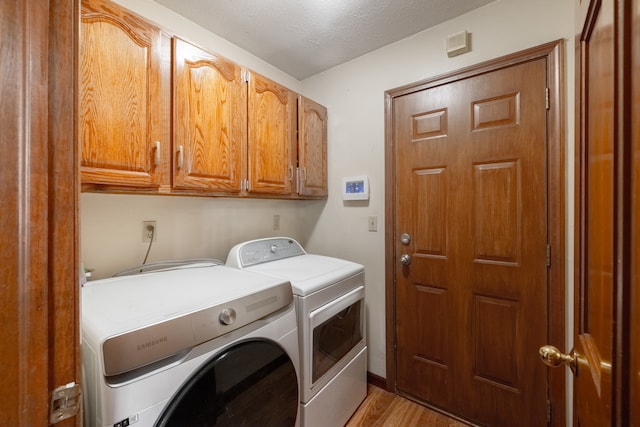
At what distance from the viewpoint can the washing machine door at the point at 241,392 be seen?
80cm

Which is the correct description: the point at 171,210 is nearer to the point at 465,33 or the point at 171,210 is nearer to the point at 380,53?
the point at 380,53

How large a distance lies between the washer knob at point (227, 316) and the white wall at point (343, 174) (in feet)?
2.80

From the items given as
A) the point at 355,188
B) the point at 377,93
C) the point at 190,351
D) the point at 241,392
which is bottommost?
the point at 241,392

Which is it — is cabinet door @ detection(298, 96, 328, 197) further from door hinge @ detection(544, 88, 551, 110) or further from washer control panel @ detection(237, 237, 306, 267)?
door hinge @ detection(544, 88, 551, 110)

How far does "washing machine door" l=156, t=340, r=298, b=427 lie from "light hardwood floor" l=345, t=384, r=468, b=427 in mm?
701

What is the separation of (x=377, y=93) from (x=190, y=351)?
188 cm

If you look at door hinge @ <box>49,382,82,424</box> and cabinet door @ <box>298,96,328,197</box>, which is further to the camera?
cabinet door @ <box>298,96,328,197</box>

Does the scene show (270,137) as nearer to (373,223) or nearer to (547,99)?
(373,223)

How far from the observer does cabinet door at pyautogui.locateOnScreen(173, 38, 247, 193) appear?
1257 millimetres

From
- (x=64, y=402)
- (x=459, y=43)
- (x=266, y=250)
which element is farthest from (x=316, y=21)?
(x=64, y=402)

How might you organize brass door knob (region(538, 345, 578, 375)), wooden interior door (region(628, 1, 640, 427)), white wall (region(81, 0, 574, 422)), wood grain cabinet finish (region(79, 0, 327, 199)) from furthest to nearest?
white wall (region(81, 0, 574, 422))
wood grain cabinet finish (region(79, 0, 327, 199))
brass door knob (region(538, 345, 578, 375))
wooden interior door (region(628, 1, 640, 427))

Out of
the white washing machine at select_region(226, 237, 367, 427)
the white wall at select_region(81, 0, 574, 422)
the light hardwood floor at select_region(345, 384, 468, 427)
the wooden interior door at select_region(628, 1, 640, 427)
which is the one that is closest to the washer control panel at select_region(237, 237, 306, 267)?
the white washing machine at select_region(226, 237, 367, 427)

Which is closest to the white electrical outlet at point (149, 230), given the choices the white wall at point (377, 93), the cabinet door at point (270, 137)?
the cabinet door at point (270, 137)

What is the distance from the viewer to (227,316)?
0.92 meters
